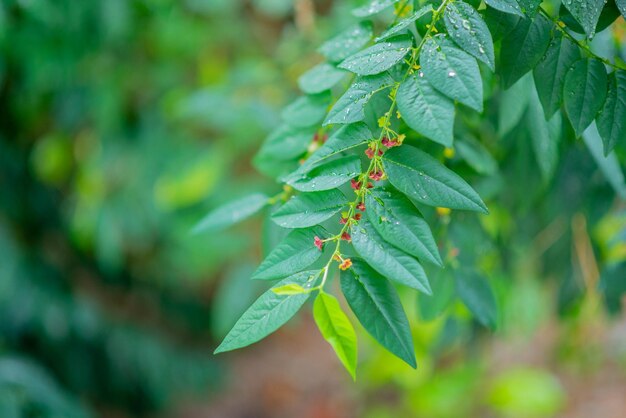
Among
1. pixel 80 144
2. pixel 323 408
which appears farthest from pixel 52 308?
pixel 323 408

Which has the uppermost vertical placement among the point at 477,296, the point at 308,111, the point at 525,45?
the point at 308,111

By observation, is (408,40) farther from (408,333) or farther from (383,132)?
(408,333)

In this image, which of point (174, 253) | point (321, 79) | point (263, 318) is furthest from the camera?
point (174, 253)

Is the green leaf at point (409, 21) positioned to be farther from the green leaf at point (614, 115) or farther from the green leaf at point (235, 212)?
the green leaf at point (235, 212)

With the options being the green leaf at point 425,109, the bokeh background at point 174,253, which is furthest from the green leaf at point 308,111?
the bokeh background at point 174,253

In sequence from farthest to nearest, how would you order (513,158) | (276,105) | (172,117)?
(172,117), (276,105), (513,158)

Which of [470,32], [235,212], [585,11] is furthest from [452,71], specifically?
[235,212]

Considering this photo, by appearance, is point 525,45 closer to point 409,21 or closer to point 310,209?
point 409,21

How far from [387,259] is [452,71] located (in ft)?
0.62

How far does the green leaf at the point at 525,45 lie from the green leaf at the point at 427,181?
140 millimetres

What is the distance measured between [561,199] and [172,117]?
55.2 inches

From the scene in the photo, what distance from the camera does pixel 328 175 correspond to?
657 mm

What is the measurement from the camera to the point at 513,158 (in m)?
1.15

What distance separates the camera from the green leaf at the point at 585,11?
63 cm
